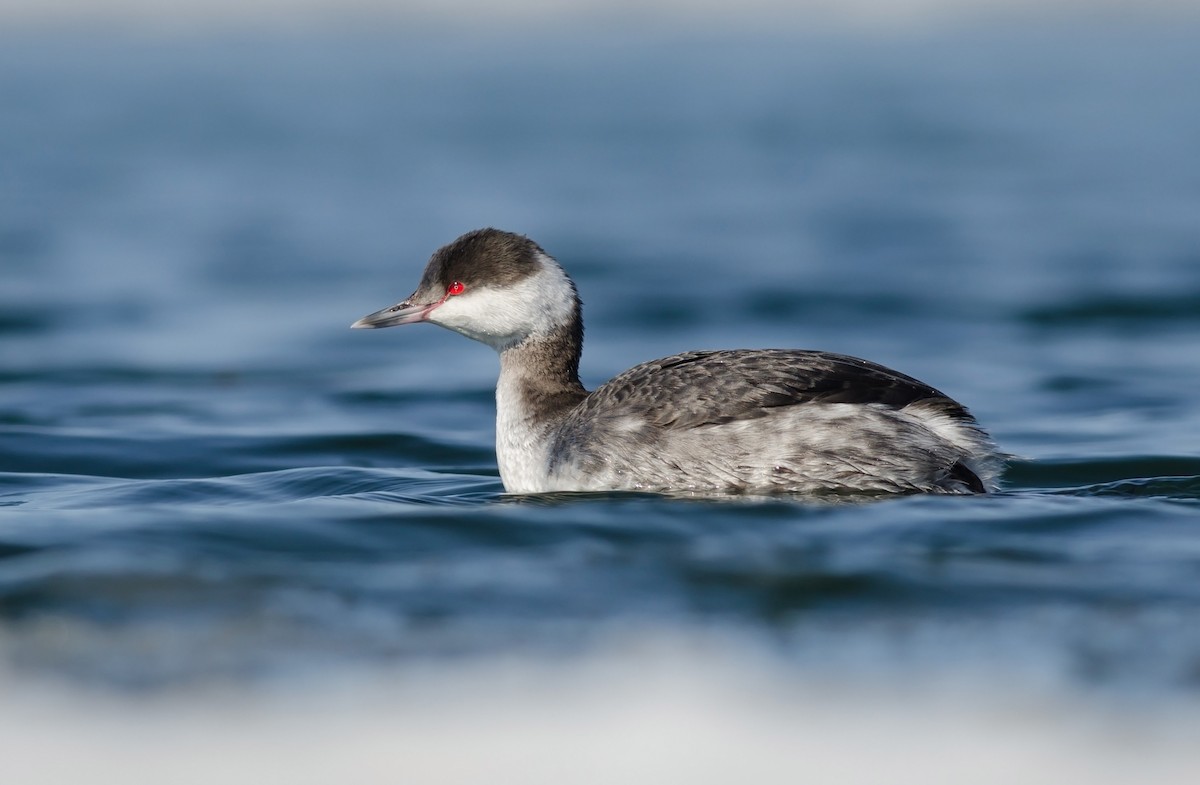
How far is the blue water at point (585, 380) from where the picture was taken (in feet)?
20.7

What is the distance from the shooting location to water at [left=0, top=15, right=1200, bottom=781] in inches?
242

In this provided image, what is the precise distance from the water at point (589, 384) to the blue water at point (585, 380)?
3 cm

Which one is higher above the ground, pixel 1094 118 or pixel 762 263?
pixel 1094 118

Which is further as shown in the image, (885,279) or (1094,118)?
(1094,118)

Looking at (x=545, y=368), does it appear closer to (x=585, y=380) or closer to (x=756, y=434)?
(x=756, y=434)

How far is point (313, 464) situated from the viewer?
31.3ft

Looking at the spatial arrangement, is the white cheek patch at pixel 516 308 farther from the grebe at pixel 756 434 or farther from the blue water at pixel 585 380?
the blue water at pixel 585 380

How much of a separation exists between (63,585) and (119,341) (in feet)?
24.7

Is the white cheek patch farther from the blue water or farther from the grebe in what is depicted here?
the blue water

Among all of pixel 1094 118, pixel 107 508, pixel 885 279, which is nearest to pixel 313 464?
pixel 107 508

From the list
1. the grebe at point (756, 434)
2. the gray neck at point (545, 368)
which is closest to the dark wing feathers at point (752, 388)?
the grebe at point (756, 434)

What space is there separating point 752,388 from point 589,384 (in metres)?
4.64

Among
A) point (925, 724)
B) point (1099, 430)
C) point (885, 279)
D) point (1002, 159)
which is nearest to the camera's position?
point (925, 724)

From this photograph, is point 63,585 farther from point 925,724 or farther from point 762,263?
point 762,263
